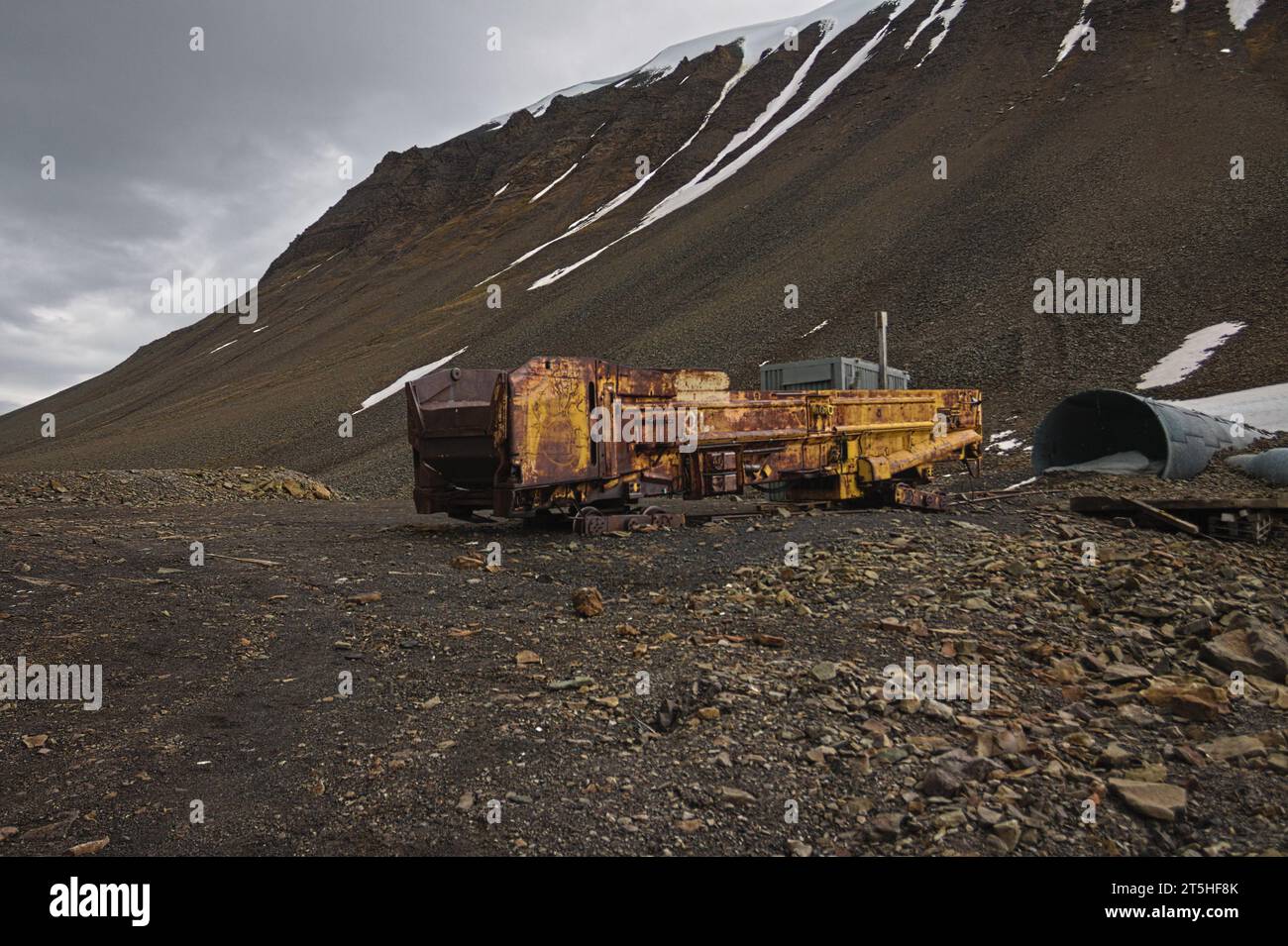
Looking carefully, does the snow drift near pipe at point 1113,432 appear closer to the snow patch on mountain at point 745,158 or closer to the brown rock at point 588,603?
the brown rock at point 588,603

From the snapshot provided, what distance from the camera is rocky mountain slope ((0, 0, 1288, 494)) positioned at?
28797 millimetres

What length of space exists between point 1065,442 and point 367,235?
9208 cm

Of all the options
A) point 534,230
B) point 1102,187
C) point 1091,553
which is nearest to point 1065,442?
point 1091,553

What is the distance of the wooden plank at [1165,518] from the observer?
977 cm

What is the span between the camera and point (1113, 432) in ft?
54.2

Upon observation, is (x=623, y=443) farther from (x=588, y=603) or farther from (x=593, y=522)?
(x=588, y=603)

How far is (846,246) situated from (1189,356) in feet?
67.7

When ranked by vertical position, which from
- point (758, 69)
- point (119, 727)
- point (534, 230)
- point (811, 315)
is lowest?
point (119, 727)

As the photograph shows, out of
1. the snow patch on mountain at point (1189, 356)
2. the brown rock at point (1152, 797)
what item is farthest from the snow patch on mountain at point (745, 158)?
the brown rock at point (1152, 797)

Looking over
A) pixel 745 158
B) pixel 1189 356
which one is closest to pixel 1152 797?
pixel 1189 356

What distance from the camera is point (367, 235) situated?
302 ft

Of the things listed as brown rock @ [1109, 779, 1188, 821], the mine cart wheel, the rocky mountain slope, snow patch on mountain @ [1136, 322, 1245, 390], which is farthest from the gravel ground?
the rocky mountain slope

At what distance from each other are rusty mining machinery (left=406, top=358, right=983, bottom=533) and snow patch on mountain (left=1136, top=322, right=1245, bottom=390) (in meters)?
14.9
